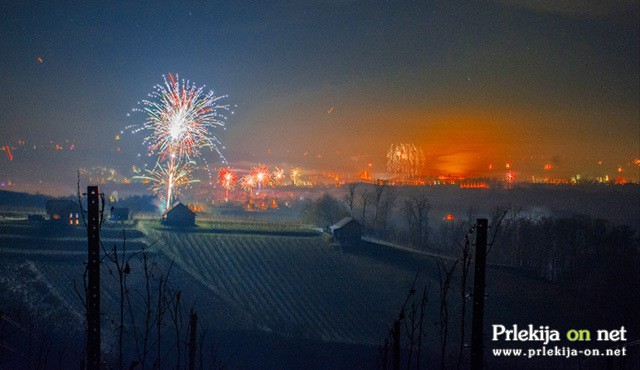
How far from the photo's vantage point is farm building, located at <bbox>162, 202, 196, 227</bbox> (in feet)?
204

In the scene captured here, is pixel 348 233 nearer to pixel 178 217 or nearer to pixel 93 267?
pixel 178 217

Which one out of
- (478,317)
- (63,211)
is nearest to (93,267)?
(478,317)

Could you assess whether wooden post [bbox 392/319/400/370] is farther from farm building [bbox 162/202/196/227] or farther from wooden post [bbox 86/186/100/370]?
farm building [bbox 162/202/196/227]

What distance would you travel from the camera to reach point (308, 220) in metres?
83.1

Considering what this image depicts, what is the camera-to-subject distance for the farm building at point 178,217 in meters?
62.2

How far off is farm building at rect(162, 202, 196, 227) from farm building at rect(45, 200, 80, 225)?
9.11m

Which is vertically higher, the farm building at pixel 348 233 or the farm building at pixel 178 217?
the farm building at pixel 178 217

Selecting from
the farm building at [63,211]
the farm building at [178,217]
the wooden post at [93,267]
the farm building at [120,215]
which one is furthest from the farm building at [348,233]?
the wooden post at [93,267]

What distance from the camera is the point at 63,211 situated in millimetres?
56688

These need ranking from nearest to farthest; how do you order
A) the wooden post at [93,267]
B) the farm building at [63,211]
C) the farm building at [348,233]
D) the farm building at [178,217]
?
the wooden post at [93,267]
the farm building at [63,211]
the farm building at [348,233]
the farm building at [178,217]

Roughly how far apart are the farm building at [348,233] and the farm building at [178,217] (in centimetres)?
1611

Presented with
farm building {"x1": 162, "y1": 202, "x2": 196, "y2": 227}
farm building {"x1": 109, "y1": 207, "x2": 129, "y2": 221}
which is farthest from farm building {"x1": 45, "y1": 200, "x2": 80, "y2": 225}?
farm building {"x1": 162, "y1": 202, "x2": 196, "y2": 227}

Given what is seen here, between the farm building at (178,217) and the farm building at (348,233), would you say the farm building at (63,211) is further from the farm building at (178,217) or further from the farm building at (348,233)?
the farm building at (348,233)

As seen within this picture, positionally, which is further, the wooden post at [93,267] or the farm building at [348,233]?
the farm building at [348,233]
